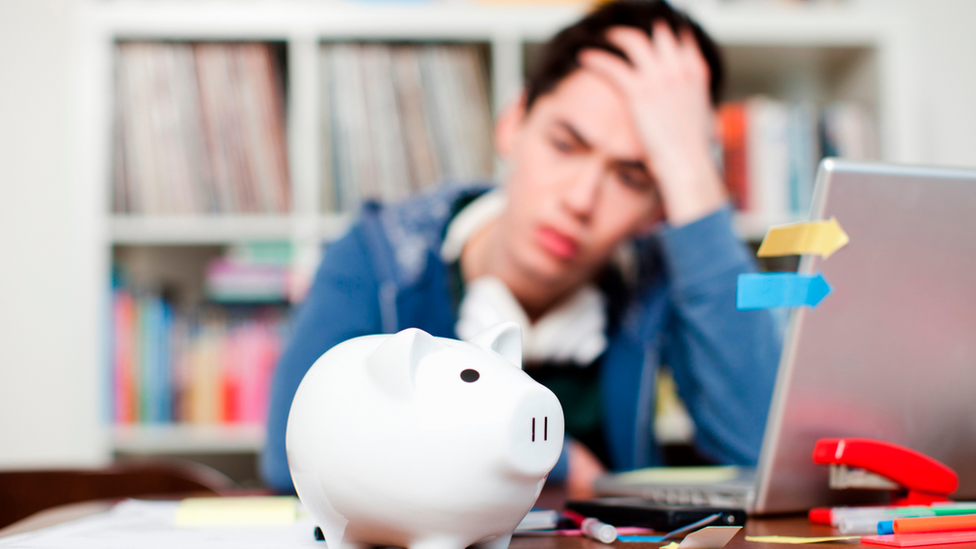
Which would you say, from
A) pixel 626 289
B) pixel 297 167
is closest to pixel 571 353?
pixel 626 289

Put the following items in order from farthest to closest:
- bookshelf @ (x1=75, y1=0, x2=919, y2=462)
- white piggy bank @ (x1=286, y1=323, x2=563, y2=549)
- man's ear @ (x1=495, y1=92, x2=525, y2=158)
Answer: bookshelf @ (x1=75, y1=0, x2=919, y2=462), man's ear @ (x1=495, y1=92, x2=525, y2=158), white piggy bank @ (x1=286, y1=323, x2=563, y2=549)

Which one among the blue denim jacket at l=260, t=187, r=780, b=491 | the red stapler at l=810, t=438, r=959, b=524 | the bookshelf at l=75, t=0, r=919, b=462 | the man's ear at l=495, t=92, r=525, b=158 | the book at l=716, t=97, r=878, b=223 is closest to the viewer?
the red stapler at l=810, t=438, r=959, b=524

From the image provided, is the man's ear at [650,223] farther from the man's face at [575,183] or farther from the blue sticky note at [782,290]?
the blue sticky note at [782,290]

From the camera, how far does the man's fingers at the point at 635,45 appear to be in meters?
1.03

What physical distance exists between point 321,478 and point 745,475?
1.77ft

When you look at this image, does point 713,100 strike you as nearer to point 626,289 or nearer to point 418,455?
point 626,289

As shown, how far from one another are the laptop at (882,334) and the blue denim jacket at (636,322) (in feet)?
1.43

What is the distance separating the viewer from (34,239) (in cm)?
169

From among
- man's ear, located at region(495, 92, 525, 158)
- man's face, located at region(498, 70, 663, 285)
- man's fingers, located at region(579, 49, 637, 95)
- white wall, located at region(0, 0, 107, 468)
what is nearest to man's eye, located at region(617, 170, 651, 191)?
man's face, located at region(498, 70, 663, 285)

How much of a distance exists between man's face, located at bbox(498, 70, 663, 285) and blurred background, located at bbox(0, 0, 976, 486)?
21.7 inches

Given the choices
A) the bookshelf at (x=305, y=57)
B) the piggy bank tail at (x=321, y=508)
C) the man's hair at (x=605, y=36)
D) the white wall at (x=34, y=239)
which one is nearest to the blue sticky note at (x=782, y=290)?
the piggy bank tail at (x=321, y=508)

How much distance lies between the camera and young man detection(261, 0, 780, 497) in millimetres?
944

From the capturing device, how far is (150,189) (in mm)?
1497

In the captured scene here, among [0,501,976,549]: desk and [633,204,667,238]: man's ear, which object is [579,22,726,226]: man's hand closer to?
[633,204,667,238]: man's ear
